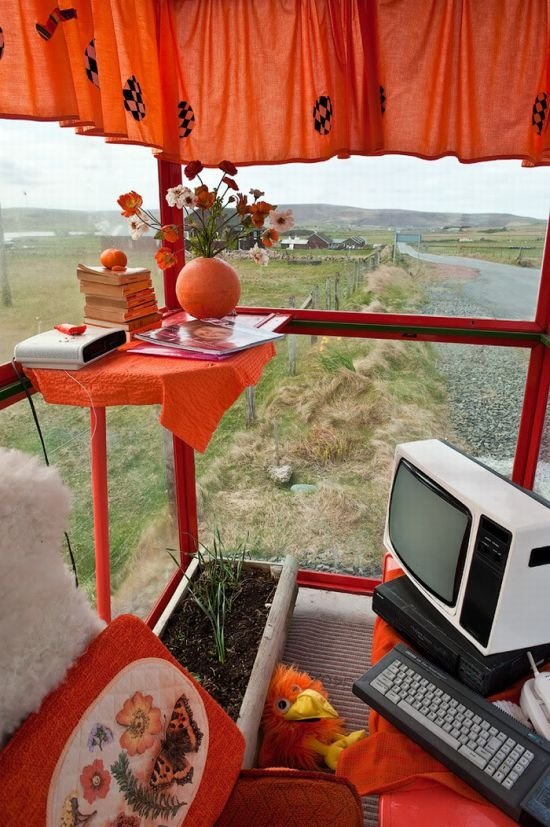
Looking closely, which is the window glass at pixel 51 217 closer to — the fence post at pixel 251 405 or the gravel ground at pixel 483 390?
the fence post at pixel 251 405

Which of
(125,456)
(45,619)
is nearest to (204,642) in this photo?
(125,456)

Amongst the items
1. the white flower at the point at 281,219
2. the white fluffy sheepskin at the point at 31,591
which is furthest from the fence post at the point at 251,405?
the white fluffy sheepskin at the point at 31,591

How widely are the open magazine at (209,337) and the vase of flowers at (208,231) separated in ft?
0.26

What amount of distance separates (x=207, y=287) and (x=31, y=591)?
1.03 meters

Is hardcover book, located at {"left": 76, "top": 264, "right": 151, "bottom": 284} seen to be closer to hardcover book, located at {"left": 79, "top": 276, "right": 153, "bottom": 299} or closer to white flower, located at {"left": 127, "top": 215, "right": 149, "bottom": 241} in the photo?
hardcover book, located at {"left": 79, "top": 276, "right": 153, "bottom": 299}

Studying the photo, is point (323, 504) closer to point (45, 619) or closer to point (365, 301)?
point (365, 301)

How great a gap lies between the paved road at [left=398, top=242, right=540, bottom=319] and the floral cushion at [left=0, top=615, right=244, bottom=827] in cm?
164

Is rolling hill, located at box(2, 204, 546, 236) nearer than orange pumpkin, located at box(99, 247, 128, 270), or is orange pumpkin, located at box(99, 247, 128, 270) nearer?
orange pumpkin, located at box(99, 247, 128, 270)

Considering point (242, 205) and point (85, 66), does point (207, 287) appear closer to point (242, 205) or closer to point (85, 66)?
point (242, 205)

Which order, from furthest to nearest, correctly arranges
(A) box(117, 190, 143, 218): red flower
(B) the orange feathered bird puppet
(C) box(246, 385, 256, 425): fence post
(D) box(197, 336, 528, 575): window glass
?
(C) box(246, 385, 256, 425): fence post < (D) box(197, 336, 528, 575): window glass < (B) the orange feathered bird puppet < (A) box(117, 190, 143, 218): red flower

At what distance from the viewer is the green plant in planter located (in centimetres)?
188

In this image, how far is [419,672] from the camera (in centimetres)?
116

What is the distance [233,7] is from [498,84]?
83cm

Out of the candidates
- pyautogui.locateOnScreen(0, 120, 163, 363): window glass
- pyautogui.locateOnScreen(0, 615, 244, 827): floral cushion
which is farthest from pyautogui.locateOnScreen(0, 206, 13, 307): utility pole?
pyautogui.locateOnScreen(0, 615, 244, 827): floral cushion
